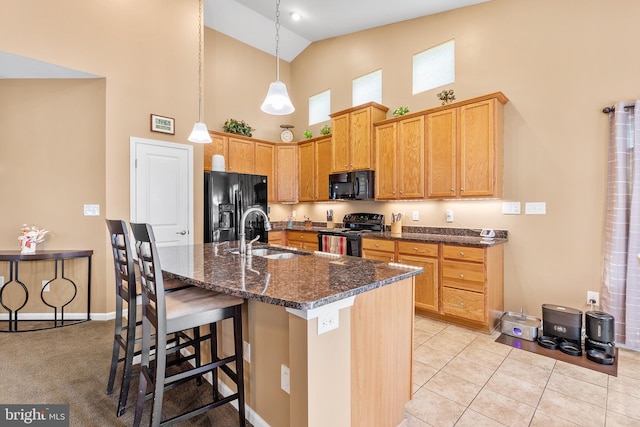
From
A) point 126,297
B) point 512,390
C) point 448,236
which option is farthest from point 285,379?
point 448,236

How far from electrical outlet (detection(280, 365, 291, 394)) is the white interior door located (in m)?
2.99

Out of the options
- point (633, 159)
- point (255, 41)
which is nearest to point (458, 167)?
point (633, 159)

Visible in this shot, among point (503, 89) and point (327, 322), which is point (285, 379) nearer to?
point (327, 322)

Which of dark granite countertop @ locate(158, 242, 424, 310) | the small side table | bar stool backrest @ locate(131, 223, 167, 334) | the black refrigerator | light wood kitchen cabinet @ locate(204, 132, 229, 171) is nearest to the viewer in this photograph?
dark granite countertop @ locate(158, 242, 424, 310)

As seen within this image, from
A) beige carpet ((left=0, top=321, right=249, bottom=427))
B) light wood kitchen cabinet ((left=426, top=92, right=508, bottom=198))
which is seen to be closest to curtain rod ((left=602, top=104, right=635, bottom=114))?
light wood kitchen cabinet ((left=426, top=92, right=508, bottom=198))

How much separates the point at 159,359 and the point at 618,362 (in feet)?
11.2

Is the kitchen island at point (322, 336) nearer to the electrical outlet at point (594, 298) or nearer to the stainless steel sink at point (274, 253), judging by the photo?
the stainless steel sink at point (274, 253)

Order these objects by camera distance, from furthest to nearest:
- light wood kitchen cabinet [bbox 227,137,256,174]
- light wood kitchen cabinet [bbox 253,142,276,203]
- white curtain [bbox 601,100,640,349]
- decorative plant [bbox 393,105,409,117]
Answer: light wood kitchen cabinet [bbox 253,142,276,203] → light wood kitchen cabinet [bbox 227,137,256,174] → decorative plant [bbox 393,105,409,117] → white curtain [bbox 601,100,640,349]

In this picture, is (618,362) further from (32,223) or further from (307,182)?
(32,223)

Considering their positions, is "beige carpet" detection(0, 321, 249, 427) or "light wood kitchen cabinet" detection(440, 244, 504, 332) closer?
"beige carpet" detection(0, 321, 249, 427)

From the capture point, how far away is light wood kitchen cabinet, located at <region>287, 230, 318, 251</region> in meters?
4.82

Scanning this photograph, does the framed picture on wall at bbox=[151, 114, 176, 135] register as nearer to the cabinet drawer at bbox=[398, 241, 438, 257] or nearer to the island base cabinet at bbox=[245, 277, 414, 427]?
the island base cabinet at bbox=[245, 277, 414, 427]

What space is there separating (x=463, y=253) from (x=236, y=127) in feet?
12.9

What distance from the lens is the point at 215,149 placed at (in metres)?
4.76
